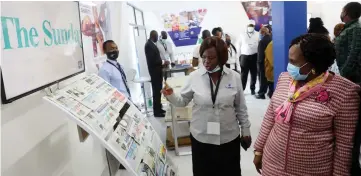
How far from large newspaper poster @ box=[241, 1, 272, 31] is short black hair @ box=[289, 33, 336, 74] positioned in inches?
299

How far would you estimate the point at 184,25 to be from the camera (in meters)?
8.68

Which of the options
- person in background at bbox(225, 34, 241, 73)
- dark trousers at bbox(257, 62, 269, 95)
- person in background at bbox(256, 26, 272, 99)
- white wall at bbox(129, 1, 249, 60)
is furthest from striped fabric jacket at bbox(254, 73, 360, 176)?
white wall at bbox(129, 1, 249, 60)

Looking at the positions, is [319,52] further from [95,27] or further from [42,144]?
[95,27]

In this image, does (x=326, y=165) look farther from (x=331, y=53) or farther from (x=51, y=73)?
(x=51, y=73)

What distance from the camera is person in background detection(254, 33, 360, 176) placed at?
128 centimetres

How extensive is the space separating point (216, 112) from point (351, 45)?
1.66m

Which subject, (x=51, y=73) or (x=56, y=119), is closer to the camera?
(x=51, y=73)

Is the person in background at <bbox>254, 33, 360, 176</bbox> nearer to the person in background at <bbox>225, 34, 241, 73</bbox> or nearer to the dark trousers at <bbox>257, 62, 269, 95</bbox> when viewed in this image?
the person in background at <bbox>225, 34, 241, 73</bbox>

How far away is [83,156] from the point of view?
8.14ft


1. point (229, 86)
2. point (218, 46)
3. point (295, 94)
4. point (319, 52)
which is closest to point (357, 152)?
point (295, 94)

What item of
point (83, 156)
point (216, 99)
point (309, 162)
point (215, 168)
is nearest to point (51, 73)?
point (83, 156)

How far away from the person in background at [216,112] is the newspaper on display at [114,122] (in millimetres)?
309

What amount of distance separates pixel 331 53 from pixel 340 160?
513 millimetres

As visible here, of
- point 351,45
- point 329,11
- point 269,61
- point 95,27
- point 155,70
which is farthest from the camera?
point 329,11
